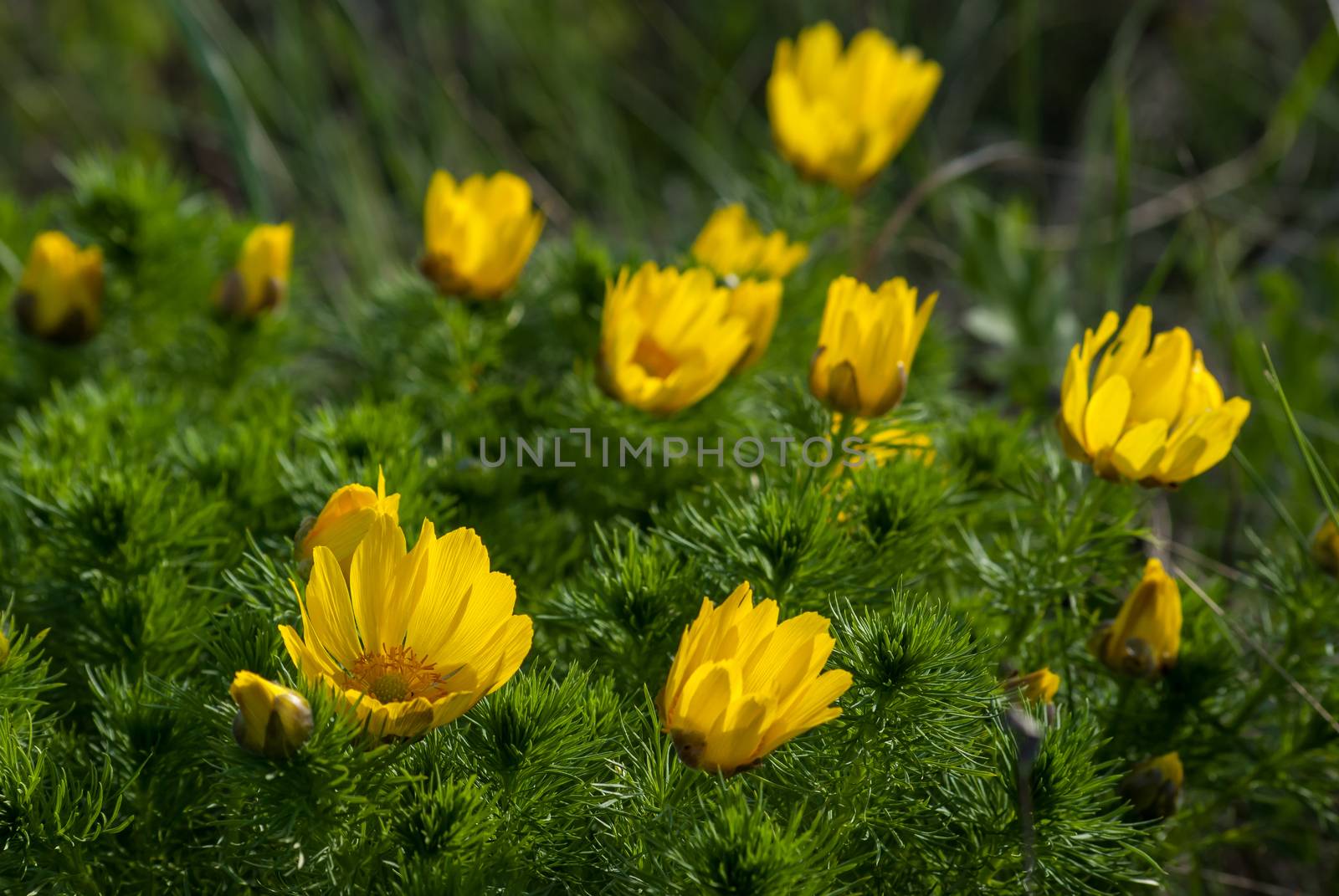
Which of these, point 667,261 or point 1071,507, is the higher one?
point 667,261

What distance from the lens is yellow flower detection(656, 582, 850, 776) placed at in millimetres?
803

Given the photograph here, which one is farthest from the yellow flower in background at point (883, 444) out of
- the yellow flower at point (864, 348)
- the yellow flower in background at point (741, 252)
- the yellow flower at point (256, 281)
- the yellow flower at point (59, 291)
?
the yellow flower at point (59, 291)

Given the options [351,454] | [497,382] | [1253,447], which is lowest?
[1253,447]

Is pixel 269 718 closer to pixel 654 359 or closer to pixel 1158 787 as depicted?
pixel 654 359

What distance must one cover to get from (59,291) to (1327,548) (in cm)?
138

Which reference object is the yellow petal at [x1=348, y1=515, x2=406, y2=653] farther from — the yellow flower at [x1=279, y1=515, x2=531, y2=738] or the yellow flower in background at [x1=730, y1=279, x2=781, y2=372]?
the yellow flower in background at [x1=730, y1=279, x2=781, y2=372]

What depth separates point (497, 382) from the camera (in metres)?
1.47

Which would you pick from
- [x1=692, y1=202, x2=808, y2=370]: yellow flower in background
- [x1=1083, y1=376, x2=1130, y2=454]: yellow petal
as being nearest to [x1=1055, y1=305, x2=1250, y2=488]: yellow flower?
[x1=1083, y1=376, x2=1130, y2=454]: yellow petal

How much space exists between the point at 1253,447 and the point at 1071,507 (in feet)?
3.15

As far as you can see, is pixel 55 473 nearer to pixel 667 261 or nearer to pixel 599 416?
pixel 599 416

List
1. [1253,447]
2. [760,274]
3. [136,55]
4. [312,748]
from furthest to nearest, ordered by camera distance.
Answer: [136,55]
[1253,447]
[760,274]
[312,748]

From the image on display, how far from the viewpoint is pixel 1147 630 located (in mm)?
1056

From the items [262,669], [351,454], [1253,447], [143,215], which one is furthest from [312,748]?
[1253,447]

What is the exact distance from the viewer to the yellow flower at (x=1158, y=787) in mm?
1022
